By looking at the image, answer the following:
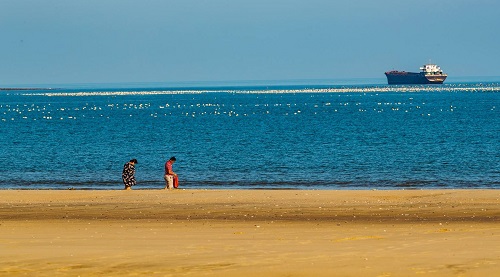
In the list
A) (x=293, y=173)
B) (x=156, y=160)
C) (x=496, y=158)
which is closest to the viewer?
(x=293, y=173)

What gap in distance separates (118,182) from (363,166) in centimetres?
1214

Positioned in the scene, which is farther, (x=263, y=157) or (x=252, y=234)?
(x=263, y=157)

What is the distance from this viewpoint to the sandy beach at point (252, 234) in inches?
538

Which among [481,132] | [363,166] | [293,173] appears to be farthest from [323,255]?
[481,132]

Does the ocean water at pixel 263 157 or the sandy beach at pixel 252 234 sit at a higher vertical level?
the sandy beach at pixel 252 234

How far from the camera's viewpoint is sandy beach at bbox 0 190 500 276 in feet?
44.8

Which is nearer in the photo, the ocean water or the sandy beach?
the sandy beach

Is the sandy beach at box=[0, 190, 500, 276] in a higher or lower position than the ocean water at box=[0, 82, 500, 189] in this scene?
higher

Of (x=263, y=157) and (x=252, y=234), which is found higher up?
(x=252, y=234)

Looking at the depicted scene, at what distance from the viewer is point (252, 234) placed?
57.5 feet

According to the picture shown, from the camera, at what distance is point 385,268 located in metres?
13.4

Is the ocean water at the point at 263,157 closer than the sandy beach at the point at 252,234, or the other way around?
the sandy beach at the point at 252,234

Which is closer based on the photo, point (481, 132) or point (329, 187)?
point (329, 187)

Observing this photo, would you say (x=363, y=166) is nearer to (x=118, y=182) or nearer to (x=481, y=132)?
(x=118, y=182)
